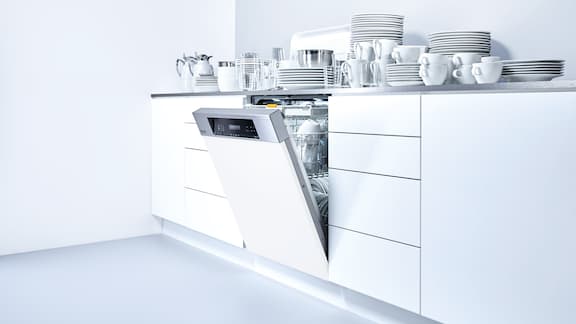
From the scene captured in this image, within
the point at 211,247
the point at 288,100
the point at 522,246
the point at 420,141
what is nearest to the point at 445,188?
the point at 420,141

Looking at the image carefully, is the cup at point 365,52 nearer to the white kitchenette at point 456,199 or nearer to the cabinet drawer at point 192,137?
the white kitchenette at point 456,199

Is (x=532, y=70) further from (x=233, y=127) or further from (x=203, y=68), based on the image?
(x=203, y=68)

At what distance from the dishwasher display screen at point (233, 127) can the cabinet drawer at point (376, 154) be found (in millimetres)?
379

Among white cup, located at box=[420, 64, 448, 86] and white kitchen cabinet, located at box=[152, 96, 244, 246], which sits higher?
white cup, located at box=[420, 64, 448, 86]

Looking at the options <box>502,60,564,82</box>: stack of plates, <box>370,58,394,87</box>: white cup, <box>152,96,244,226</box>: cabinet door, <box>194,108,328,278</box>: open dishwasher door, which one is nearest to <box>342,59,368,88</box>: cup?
<box>370,58,394,87</box>: white cup

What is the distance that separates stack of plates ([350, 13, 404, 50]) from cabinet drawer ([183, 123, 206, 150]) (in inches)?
47.4

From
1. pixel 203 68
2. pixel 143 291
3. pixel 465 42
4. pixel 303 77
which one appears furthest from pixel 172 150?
pixel 465 42

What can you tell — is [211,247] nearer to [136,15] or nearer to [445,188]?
[136,15]

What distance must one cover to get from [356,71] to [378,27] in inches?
15.7

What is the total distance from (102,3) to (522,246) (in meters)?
3.25

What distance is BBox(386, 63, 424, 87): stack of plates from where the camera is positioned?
267 cm

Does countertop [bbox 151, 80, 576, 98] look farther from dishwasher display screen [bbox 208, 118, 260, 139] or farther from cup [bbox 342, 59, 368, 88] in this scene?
dishwasher display screen [bbox 208, 118, 260, 139]

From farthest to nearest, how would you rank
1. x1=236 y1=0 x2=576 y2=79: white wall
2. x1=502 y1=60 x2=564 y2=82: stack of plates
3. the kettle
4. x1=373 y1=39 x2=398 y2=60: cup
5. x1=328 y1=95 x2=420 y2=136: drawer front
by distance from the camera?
1. the kettle
2. x1=373 y1=39 x2=398 y2=60: cup
3. x1=236 y1=0 x2=576 y2=79: white wall
4. x1=328 y1=95 x2=420 y2=136: drawer front
5. x1=502 y1=60 x2=564 y2=82: stack of plates

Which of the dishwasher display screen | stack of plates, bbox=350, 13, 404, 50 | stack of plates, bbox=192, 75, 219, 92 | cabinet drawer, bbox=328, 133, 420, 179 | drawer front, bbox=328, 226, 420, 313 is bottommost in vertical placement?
drawer front, bbox=328, 226, 420, 313
